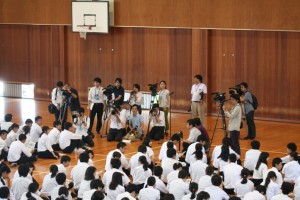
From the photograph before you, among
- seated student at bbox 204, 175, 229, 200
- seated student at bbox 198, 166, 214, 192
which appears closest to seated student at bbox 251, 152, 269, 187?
seated student at bbox 198, 166, 214, 192

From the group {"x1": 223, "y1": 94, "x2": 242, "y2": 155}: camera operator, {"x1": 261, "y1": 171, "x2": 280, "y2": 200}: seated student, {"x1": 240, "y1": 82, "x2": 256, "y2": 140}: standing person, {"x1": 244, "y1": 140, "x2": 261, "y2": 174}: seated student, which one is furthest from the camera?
{"x1": 240, "y1": 82, "x2": 256, "y2": 140}: standing person

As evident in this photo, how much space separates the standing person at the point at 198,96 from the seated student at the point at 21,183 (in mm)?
9671

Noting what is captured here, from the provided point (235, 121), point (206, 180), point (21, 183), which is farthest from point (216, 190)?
point (235, 121)

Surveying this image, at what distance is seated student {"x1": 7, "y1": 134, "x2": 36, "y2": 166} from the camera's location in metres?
20.0

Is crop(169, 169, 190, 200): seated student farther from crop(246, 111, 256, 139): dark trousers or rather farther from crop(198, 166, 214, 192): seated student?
crop(246, 111, 256, 139): dark trousers

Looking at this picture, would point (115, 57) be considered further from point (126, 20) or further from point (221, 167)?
point (221, 167)

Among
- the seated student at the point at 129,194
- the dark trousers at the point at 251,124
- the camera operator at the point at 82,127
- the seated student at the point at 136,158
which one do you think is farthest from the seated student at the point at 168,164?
the dark trousers at the point at 251,124

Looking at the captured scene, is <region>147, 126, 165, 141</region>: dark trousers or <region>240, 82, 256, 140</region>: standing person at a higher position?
<region>240, 82, 256, 140</region>: standing person

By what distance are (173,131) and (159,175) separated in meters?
8.66

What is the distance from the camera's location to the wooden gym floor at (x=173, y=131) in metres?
21.1

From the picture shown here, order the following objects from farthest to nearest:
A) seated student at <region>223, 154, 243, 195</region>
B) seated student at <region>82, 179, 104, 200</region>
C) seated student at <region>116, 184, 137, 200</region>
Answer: seated student at <region>223, 154, 243, 195</region> → seated student at <region>82, 179, 104, 200</region> → seated student at <region>116, 184, 137, 200</region>

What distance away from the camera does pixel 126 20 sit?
96.2 ft

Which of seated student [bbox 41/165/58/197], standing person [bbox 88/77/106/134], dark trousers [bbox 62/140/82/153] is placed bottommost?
seated student [bbox 41/165/58/197]

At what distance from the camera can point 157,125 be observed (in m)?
23.9
